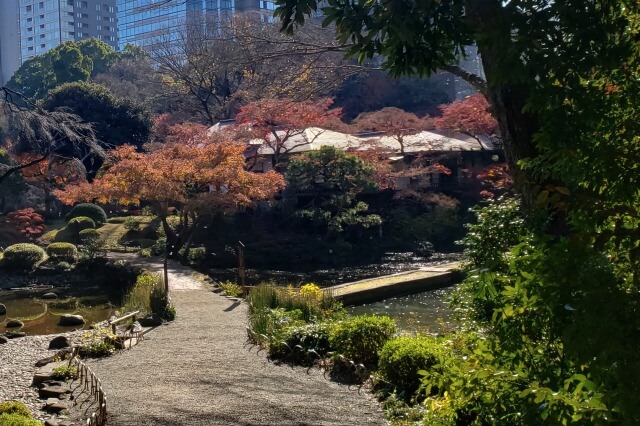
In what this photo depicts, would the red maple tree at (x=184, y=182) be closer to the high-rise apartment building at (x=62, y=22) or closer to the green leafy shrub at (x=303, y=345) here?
the green leafy shrub at (x=303, y=345)

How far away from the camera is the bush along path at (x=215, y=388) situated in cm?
616

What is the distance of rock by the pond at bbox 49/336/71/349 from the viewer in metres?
10.4

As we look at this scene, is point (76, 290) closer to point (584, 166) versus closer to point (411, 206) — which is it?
point (411, 206)

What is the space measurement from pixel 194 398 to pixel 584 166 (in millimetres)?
5224

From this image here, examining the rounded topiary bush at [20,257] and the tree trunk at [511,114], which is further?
the rounded topiary bush at [20,257]

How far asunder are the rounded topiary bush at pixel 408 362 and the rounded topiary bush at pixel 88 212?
793 inches

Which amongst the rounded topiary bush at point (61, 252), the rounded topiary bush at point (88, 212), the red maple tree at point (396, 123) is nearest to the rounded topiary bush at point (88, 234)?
the rounded topiary bush at point (61, 252)

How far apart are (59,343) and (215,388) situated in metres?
4.43

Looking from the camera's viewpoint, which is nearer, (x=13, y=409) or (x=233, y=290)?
(x=13, y=409)

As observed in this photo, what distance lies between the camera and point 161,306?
11992 mm

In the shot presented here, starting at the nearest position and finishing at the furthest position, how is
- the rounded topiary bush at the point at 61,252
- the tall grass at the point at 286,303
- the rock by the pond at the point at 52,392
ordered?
the rock by the pond at the point at 52,392, the tall grass at the point at 286,303, the rounded topiary bush at the point at 61,252

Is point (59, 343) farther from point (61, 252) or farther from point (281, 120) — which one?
point (281, 120)

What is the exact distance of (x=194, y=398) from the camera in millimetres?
6781

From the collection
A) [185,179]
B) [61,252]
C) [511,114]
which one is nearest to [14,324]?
[185,179]
